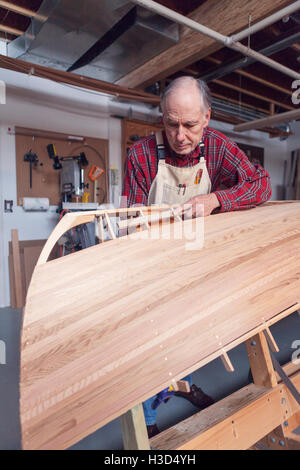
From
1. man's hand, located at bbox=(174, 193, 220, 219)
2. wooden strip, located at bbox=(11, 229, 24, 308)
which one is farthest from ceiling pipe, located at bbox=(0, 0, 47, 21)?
man's hand, located at bbox=(174, 193, 220, 219)

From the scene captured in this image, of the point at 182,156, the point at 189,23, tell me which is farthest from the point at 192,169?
the point at 189,23

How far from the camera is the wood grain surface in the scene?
0.93 metres

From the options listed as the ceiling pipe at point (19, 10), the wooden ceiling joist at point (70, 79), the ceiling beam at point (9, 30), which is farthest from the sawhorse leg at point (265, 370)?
the ceiling beam at point (9, 30)

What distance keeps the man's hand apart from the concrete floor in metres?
1.48

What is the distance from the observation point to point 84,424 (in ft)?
2.89

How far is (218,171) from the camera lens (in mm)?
2172

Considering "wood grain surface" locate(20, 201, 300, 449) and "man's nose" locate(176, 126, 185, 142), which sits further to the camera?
"man's nose" locate(176, 126, 185, 142)

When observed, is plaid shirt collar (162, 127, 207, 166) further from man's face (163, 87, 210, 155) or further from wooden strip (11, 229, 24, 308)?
wooden strip (11, 229, 24, 308)

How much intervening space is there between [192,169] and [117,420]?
1.87 meters

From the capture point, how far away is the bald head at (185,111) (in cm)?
182

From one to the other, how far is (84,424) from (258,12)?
13.4 feet

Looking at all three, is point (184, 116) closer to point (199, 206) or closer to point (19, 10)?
point (199, 206)

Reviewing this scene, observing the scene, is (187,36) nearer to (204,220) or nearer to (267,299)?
(204,220)
